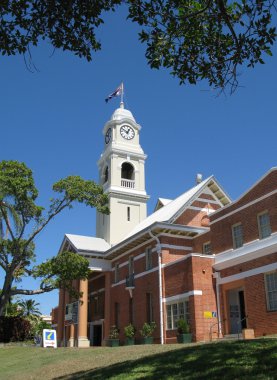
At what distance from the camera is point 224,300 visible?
1009 inches

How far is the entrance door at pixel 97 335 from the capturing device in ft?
129

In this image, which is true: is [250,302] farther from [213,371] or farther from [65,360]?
[213,371]

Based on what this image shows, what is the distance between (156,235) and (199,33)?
23.4m

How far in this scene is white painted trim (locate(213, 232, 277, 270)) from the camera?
2289 cm

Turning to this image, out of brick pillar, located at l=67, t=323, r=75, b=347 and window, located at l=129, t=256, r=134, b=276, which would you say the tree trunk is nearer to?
brick pillar, located at l=67, t=323, r=75, b=347

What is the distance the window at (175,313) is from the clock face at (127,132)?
75.1 ft

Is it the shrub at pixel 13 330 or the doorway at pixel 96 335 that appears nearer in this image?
the shrub at pixel 13 330

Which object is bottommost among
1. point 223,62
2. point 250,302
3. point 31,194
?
point 250,302

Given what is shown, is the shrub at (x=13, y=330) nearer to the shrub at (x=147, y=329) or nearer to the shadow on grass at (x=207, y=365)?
the shrub at (x=147, y=329)

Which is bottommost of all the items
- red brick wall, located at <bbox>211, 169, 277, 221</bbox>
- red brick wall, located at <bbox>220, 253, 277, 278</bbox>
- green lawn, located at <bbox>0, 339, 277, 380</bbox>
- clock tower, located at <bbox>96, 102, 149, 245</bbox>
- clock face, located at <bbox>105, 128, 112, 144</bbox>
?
green lawn, located at <bbox>0, 339, 277, 380</bbox>

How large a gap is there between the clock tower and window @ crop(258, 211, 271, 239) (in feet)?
62.4

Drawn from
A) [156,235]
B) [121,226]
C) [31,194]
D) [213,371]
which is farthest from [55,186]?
[213,371]

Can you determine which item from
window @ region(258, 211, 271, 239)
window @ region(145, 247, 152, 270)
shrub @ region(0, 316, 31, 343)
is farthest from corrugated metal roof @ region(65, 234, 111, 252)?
window @ region(258, 211, 271, 239)

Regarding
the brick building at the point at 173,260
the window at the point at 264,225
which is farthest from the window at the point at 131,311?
the window at the point at 264,225
